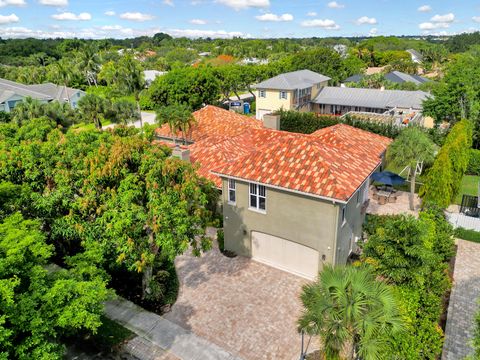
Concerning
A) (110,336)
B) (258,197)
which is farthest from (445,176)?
(110,336)

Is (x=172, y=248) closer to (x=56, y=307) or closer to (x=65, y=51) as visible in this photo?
(x=56, y=307)

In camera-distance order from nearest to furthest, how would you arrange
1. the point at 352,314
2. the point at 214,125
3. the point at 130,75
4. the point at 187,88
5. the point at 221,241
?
the point at 352,314
the point at 221,241
the point at 214,125
the point at 130,75
the point at 187,88

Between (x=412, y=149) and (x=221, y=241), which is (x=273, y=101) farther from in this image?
(x=221, y=241)

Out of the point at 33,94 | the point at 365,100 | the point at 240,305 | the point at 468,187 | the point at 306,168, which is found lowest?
the point at 240,305

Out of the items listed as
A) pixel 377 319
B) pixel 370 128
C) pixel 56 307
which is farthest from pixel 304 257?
pixel 370 128

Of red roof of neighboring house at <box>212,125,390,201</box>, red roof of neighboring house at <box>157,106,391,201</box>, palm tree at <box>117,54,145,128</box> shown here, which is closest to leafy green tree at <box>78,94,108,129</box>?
palm tree at <box>117,54,145,128</box>
